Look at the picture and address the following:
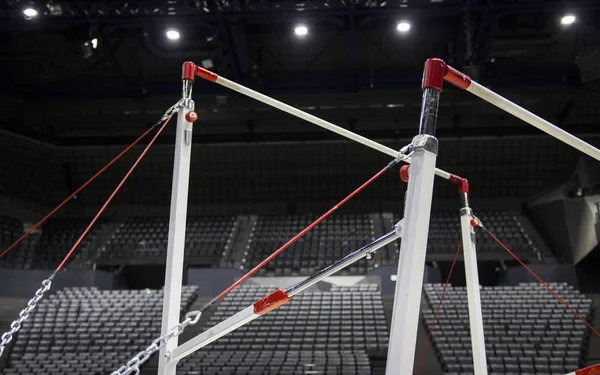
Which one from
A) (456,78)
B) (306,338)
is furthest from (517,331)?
(456,78)

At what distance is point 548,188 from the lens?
2106cm

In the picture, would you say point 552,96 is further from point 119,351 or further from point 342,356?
point 119,351

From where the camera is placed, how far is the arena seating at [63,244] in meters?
18.8

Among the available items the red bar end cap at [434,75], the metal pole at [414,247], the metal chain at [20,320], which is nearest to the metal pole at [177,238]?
the metal chain at [20,320]

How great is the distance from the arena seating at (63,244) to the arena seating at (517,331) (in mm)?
12303

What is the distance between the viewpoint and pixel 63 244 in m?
19.8

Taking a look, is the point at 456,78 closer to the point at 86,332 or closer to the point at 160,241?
the point at 86,332

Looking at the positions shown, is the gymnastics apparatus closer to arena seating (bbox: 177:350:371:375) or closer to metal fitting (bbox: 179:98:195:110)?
metal fitting (bbox: 179:98:195:110)

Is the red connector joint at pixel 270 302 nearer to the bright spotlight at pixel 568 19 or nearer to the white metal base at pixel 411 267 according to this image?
the white metal base at pixel 411 267

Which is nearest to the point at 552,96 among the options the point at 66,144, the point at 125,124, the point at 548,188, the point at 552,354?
the point at 548,188

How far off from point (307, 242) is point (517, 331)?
Result: 927 centimetres

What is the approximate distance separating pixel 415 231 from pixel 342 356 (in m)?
8.72

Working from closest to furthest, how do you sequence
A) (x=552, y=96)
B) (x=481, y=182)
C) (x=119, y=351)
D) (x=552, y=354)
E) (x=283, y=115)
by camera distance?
(x=552, y=354), (x=119, y=351), (x=552, y=96), (x=283, y=115), (x=481, y=182)

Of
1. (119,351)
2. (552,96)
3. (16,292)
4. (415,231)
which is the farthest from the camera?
(552,96)
